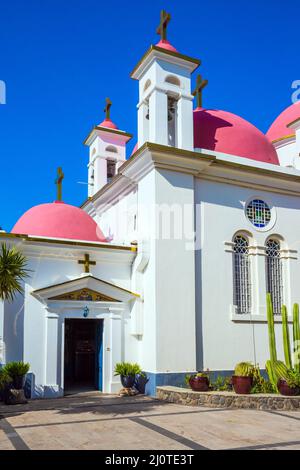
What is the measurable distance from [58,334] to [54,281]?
1498mm

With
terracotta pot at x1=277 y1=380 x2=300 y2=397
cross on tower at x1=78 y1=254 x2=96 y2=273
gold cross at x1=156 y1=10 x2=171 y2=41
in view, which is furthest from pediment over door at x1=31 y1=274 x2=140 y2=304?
gold cross at x1=156 y1=10 x2=171 y2=41

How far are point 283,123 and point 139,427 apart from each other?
689 inches

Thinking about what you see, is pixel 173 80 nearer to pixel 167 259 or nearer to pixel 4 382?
pixel 167 259

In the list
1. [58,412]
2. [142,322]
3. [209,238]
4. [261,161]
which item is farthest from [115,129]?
[58,412]

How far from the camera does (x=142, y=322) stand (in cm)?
1445

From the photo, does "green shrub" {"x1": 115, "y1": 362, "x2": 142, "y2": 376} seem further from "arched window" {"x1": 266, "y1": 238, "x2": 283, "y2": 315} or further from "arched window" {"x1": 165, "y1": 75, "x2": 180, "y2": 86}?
"arched window" {"x1": 165, "y1": 75, "x2": 180, "y2": 86}

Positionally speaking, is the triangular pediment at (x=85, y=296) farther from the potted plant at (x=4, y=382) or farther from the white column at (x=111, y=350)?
the potted plant at (x=4, y=382)

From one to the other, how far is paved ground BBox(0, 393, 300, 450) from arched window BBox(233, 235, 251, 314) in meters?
4.38

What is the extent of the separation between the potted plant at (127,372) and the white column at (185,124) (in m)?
6.62

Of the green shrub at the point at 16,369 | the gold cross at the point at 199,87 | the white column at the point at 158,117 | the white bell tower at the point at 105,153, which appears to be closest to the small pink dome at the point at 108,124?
the white bell tower at the point at 105,153

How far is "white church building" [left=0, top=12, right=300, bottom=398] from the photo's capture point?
13.7 metres

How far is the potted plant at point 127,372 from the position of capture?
13.9 metres

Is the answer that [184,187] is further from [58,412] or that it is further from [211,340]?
[58,412]

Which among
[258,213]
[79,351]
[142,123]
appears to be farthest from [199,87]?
[79,351]
